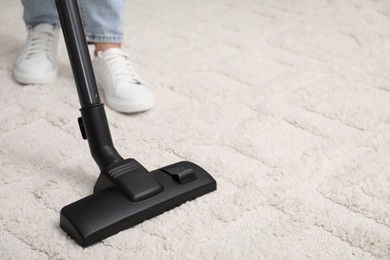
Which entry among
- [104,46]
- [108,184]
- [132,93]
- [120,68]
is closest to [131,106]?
[132,93]

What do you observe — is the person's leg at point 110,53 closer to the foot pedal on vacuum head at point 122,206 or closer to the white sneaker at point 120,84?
the white sneaker at point 120,84

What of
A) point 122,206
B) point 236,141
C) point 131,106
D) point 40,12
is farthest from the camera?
point 40,12

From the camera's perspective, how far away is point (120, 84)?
130cm

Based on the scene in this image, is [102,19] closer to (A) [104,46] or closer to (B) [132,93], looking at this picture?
(A) [104,46]

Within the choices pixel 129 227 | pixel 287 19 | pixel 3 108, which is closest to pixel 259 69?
pixel 287 19

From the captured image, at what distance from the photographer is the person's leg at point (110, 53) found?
4.23 feet

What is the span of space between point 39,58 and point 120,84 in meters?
0.26

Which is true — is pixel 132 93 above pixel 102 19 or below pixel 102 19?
below

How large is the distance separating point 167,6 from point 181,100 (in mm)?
848

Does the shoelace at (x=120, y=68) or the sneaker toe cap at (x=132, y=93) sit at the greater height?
the shoelace at (x=120, y=68)

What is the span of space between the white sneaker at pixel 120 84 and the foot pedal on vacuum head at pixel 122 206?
335 mm

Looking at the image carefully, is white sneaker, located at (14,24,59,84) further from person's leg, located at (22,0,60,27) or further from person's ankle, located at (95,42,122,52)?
person's ankle, located at (95,42,122,52)

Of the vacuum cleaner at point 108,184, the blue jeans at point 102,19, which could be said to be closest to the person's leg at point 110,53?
the blue jeans at point 102,19

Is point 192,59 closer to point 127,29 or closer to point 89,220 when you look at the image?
point 127,29
